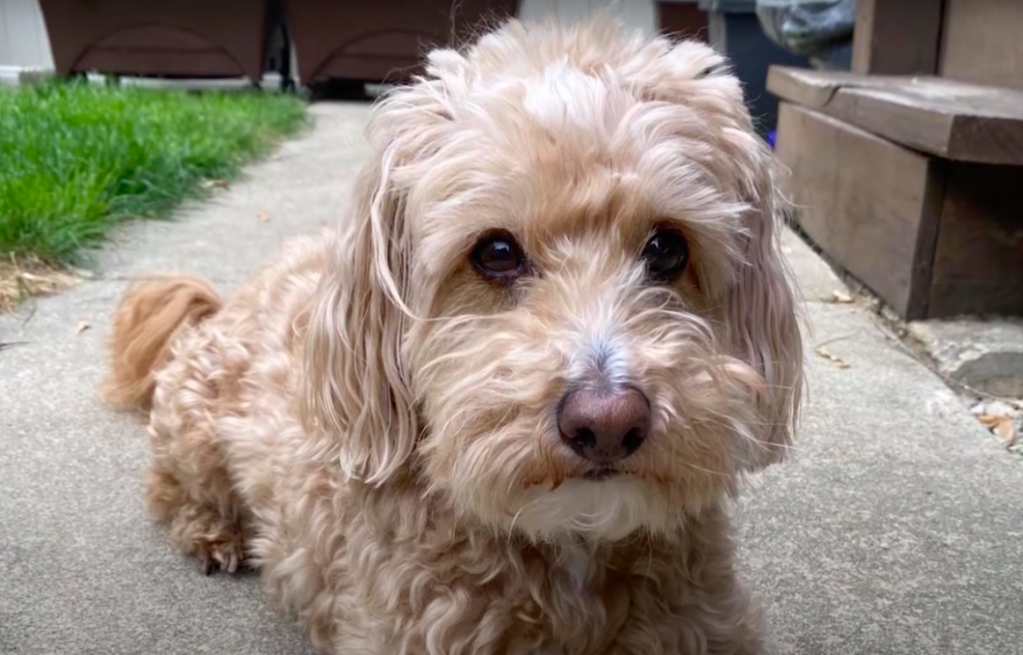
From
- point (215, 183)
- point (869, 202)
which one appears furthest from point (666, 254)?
point (215, 183)

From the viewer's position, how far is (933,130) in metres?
3.74

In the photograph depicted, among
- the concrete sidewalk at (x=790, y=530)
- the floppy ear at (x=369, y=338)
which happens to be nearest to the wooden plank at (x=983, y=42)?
the concrete sidewalk at (x=790, y=530)

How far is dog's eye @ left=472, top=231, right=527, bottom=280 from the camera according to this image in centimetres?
181

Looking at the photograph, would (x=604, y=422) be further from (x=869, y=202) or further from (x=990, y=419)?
(x=869, y=202)

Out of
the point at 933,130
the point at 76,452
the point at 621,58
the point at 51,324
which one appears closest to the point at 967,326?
the point at 933,130

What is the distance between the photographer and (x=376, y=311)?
200 cm

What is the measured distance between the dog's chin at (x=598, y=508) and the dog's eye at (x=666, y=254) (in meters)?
0.42

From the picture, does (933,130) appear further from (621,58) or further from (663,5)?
(663,5)

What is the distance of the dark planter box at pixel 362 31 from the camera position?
38.8 feet

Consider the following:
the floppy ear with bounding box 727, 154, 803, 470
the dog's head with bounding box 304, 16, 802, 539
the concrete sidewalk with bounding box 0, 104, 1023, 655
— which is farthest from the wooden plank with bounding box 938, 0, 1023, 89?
the dog's head with bounding box 304, 16, 802, 539

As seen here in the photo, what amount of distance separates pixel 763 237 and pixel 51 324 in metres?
3.18

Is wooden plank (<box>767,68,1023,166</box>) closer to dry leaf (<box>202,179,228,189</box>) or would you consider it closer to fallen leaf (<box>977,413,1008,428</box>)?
fallen leaf (<box>977,413,1008,428</box>)

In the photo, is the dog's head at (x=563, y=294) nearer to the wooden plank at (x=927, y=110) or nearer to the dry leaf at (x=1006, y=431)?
the dry leaf at (x=1006, y=431)

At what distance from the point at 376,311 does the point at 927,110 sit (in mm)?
2641
